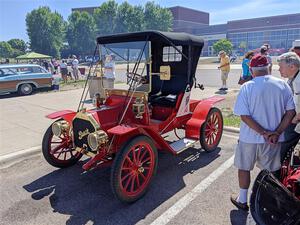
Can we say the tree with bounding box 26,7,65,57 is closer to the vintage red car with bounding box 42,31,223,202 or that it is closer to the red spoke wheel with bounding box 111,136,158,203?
the vintage red car with bounding box 42,31,223,202

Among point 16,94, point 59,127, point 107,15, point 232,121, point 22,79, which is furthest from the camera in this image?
point 107,15

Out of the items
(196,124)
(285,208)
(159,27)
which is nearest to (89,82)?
(196,124)

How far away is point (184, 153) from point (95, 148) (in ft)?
6.70

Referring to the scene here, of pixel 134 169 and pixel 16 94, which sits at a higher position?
pixel 16 94

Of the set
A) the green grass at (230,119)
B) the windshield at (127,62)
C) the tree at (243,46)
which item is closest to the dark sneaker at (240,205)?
the windshield at (127,62)

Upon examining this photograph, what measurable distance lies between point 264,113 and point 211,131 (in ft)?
7.27

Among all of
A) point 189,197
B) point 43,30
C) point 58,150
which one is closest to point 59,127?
point 58,150

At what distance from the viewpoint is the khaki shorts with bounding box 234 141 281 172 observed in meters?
2.69

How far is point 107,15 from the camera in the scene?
66250mm

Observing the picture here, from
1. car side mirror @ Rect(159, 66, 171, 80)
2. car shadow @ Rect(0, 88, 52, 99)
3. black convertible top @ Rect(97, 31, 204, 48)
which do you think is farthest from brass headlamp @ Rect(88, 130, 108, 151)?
car shadow @ Rect(0, 88, 52, 99)

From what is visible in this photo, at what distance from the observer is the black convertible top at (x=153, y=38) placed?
368 centimetres

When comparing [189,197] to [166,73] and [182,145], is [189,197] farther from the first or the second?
[166,73]

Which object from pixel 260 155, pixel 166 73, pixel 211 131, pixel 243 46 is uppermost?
pixel 243 46

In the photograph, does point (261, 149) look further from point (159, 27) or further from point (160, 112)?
point (159, 27)
